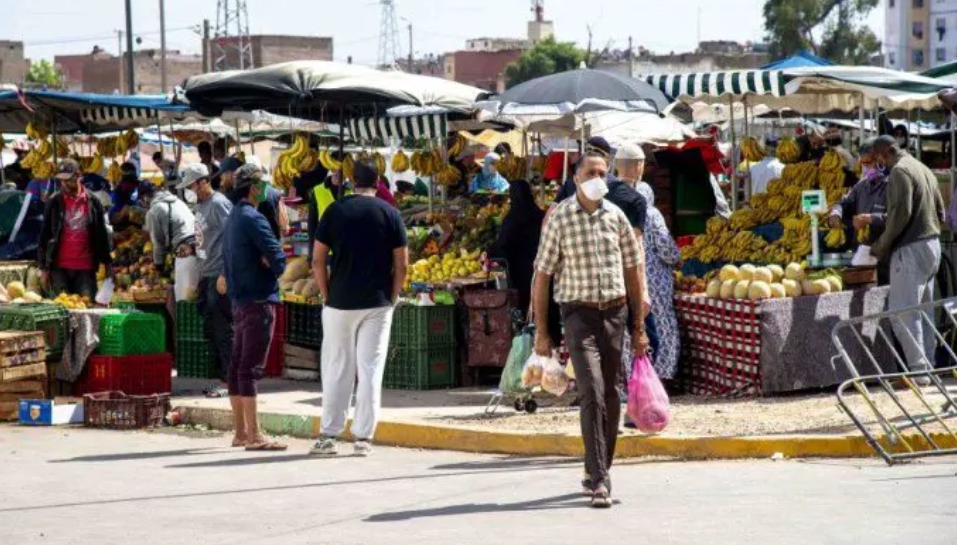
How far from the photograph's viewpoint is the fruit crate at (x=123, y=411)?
1357cm

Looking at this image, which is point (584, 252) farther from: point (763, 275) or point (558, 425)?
point (763, 275)

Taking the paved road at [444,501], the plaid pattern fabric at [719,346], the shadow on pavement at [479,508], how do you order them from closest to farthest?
the paved road at [444,501]
the shadow on pavement at [479,508]
the plaid pattern fabric at [719,346]

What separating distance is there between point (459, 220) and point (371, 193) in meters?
6.92

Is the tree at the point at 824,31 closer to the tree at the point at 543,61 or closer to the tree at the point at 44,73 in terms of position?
the tree at the point at 543,61

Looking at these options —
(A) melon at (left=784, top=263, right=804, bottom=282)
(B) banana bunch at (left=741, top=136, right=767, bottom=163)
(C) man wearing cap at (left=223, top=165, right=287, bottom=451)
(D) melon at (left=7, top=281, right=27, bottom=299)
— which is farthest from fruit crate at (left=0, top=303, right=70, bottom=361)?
(B) banana bunch at (left=741, top=136, right=767, bottom=163)

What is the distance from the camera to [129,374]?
14.2 m

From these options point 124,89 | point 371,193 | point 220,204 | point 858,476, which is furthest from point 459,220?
point 124,89

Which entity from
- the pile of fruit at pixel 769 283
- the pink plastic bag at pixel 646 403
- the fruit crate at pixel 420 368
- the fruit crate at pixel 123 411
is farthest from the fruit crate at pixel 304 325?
the pink plastic bag at pixel 646 403

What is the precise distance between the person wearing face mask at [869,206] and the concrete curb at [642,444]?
300 centimetres

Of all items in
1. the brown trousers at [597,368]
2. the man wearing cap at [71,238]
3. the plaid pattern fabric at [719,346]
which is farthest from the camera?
the man wearing cap at [71,238]

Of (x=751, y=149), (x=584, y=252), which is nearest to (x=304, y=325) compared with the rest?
(x=751, y=149)

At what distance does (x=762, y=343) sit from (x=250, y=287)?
396 cm

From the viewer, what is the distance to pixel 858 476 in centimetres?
1014

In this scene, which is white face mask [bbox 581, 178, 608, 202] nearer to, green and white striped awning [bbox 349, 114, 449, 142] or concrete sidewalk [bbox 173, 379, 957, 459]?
concrete sidewalk [bbox 173, 379, 957, 459]
